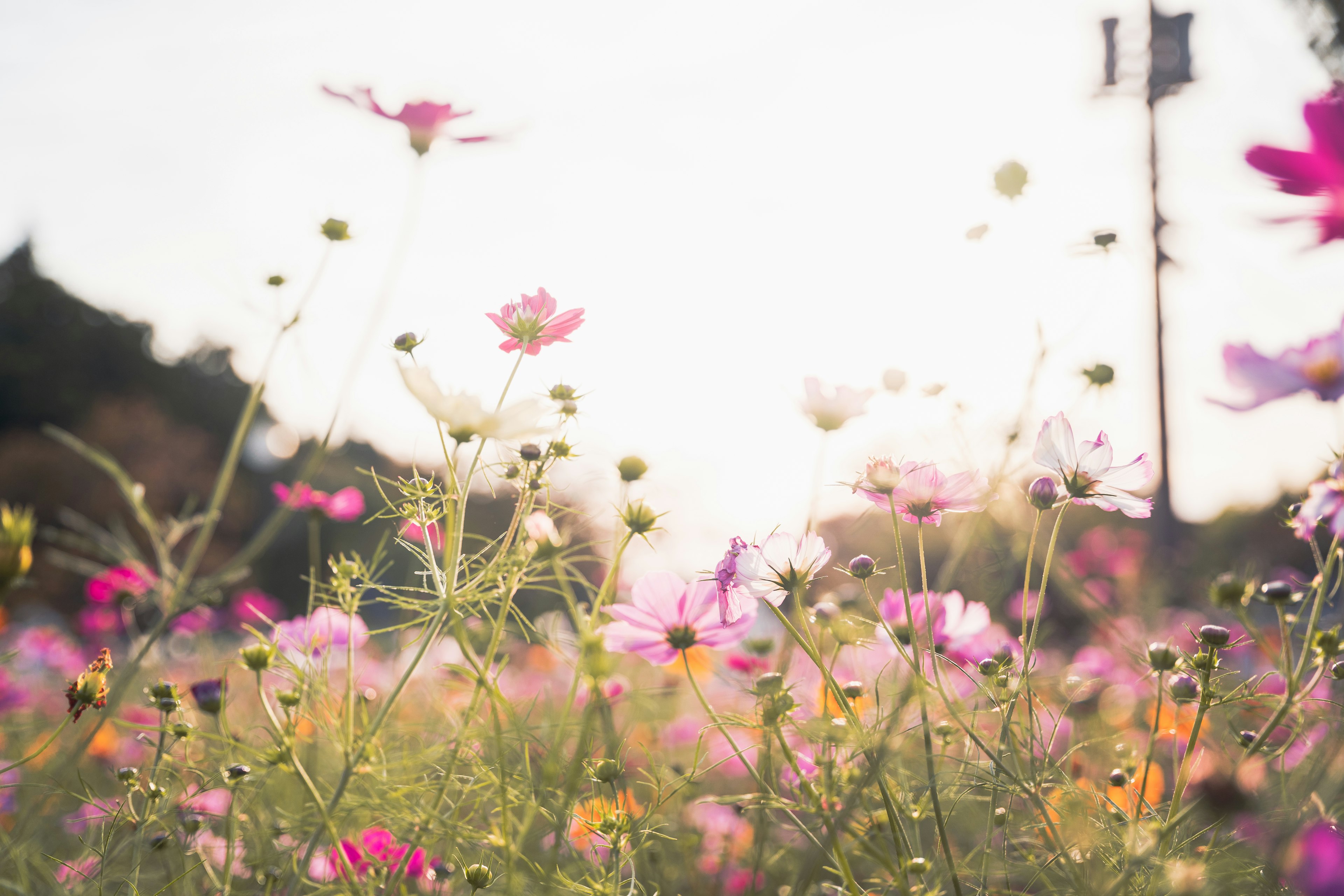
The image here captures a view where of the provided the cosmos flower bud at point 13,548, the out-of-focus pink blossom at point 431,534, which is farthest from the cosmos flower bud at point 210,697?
the cosmos flower bud at point 13,548

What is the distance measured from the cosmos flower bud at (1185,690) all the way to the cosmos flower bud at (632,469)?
473 mm

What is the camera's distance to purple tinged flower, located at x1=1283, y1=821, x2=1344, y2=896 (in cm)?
32

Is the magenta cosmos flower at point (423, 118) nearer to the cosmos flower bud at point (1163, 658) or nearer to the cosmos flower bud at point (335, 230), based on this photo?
the cosmos flower bud at point (335, 230)

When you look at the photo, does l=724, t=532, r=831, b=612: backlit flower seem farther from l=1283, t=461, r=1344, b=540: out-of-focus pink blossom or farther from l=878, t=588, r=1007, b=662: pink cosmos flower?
l=1283, t=461, r=1344, b=540: out-of-focus pink blossom

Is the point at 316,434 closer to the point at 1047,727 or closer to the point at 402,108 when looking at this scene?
the point at 402,108

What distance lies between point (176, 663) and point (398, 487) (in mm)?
3974

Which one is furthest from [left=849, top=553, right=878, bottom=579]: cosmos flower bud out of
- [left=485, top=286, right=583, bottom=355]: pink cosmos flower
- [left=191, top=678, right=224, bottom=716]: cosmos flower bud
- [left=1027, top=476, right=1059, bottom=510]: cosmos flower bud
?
[left=191, top=678, right=224, bottom=716]: cosmos flower bud

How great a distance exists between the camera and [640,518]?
24.0 inches

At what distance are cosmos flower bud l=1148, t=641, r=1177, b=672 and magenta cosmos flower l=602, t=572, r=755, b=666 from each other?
32 centimetres

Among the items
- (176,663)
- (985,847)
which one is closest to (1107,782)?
(985,847)

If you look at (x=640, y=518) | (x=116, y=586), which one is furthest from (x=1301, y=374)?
(x=116, y=586)

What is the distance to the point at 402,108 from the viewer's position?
75 centimetres

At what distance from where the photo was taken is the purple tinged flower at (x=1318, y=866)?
0.32 metres

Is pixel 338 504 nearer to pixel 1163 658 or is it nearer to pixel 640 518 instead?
pixel 640 518
